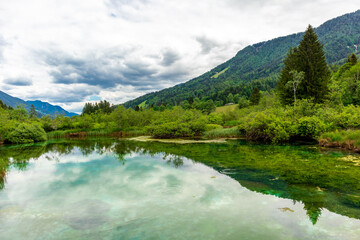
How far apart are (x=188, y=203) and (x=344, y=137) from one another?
20.1m

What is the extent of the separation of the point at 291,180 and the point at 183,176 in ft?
19.3

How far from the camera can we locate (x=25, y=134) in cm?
3944

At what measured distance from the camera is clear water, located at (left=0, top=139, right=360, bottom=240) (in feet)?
20.8

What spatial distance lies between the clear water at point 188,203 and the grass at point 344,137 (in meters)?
6.63

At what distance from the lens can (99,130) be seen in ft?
201

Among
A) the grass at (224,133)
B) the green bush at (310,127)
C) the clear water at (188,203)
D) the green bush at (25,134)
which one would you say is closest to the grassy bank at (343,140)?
the green bush at (310,127)

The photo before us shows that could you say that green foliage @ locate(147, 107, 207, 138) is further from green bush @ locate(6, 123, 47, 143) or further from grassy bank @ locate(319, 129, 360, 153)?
green bush @ locate(6, 123, 47, 143)

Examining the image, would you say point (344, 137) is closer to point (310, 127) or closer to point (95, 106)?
point (310, 127)

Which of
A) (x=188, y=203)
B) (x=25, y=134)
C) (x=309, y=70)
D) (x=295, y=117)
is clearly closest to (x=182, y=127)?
(x=295, y=117)

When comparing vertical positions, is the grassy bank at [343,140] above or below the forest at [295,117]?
below

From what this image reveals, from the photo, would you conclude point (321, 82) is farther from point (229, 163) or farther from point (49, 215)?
point (49, 215)

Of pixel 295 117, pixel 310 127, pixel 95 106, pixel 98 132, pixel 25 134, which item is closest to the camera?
pixel 310 127

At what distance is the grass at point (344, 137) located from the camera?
1934 centimetres

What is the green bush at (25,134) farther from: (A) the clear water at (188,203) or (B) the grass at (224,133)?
(B) the grass at (224,133)
